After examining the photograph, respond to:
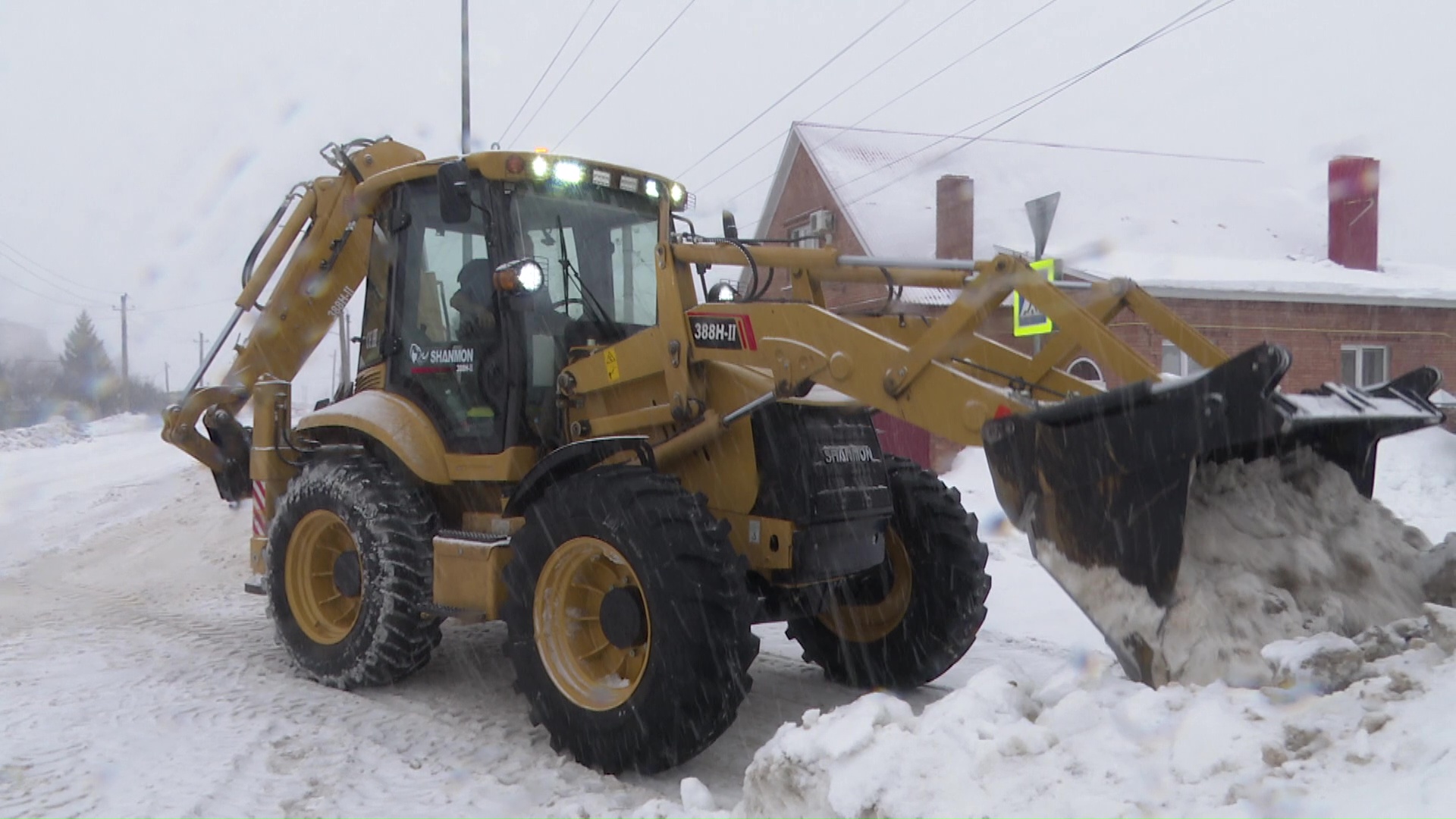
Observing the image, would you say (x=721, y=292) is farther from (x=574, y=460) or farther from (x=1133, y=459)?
(x=1133, y=459)

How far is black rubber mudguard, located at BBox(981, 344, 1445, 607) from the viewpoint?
10.2 feet

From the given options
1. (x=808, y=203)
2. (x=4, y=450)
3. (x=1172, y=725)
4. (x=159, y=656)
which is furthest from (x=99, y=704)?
(x=4, y=450)

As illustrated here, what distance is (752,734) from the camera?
479 cm

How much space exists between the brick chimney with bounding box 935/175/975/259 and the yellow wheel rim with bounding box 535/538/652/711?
1270 cm

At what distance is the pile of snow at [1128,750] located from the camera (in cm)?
247

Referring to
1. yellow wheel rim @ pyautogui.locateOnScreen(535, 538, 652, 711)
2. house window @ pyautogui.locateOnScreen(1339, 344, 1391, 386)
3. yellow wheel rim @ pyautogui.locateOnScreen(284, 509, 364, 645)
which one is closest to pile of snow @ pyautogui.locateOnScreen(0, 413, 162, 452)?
yellow wheel rim @ pyautogui.locateOnScreen(284, 509, 364, 645)

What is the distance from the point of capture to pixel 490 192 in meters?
5.26

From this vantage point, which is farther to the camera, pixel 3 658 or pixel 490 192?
pixel 3 658

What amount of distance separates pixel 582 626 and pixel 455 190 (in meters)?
2.05

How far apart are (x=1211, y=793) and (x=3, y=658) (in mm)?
6244

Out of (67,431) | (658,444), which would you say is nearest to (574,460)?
(658,444)

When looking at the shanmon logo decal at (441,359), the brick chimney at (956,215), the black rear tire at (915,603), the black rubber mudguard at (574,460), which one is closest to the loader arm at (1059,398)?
the black rubber mudguard at (574,460)

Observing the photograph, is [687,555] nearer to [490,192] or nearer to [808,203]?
[490,192]

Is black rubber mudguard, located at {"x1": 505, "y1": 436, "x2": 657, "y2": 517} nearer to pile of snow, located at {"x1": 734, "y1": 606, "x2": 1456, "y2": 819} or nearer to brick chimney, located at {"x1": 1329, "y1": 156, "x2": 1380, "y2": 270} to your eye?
pile of snow, located at {"x1": 734, "y1": 606, "x2": 1456, "y2": 819}
